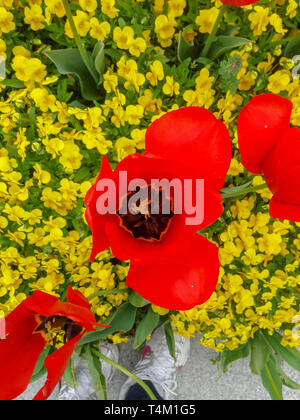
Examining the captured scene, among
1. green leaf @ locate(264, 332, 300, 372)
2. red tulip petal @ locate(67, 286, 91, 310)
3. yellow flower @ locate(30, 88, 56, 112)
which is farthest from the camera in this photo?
green leaf @ locate(264, 332, 300, 372)

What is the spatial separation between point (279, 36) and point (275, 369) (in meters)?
0.85

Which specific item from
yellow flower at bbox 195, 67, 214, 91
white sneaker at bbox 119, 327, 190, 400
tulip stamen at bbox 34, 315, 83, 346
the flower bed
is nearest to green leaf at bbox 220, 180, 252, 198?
the flower bed

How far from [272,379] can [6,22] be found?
1.07 meters

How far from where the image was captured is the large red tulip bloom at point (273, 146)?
17.9 inches

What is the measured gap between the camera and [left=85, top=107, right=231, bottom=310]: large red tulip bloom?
41 centimetres

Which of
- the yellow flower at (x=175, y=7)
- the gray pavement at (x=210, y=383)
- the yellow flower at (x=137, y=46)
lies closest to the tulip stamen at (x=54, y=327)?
the yellow flower at (x=137, y=46)

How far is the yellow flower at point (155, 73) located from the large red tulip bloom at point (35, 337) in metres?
0.44

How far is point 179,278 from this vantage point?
44 cm

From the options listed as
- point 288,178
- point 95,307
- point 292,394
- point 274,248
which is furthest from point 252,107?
point 292,394

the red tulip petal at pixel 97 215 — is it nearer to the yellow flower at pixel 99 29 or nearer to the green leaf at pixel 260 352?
the yellow flower at pixel 99 29

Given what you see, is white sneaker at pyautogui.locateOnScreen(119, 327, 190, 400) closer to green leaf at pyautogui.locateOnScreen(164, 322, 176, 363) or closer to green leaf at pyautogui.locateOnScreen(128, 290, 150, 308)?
green leaf at pyautogui.locateOnScreen(164, 322, 176, 363)

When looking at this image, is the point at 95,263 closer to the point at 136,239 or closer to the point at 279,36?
the point at 136,239

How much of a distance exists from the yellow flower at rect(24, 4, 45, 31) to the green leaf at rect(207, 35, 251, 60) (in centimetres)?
34

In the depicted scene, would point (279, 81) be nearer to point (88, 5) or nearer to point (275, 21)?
point (275, 21)
